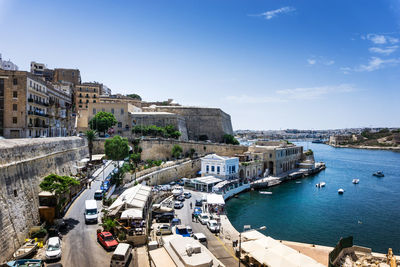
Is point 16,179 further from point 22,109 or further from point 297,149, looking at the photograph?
point 297,149

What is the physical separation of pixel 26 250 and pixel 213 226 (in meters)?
12.2

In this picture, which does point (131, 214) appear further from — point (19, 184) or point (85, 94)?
point (85, 94)

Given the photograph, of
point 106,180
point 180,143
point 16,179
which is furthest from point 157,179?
point 16,179

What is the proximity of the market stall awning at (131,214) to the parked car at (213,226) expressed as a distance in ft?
19.9

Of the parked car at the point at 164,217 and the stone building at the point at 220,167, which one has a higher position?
the stone building at the point at 220,167

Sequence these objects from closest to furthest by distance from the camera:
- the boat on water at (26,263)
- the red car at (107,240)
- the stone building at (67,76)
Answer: the boat on water at (26,263)
the red car at (107,240)
the stone building at (67,76)

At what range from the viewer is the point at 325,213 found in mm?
32406

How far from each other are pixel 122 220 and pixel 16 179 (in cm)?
654

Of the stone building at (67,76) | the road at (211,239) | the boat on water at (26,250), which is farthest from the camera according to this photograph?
the stone building at (67,76)

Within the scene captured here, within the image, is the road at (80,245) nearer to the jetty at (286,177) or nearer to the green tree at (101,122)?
the green tree at (101,122)

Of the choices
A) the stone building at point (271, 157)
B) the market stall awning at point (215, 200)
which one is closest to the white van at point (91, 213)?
the market stall awning at point (215, 200)

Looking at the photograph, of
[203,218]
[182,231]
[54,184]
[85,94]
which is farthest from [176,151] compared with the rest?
[85,94]

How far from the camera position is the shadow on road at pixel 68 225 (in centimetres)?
1762

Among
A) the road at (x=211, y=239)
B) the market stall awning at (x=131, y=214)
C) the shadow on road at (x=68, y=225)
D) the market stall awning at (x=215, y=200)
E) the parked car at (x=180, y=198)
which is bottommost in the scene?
the road at (x=211, y=239)
